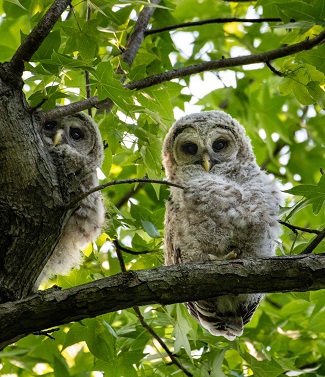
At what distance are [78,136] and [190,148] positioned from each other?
23.2 inches

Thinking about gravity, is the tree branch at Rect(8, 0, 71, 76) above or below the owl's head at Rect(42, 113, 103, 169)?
below

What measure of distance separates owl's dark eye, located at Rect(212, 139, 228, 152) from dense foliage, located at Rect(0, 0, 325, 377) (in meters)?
0.26

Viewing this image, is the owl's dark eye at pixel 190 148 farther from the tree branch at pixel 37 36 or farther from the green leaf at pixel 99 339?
the tree branch at pixel 37 36

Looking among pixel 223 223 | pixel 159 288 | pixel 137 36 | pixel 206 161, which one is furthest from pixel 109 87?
pixel 137 36

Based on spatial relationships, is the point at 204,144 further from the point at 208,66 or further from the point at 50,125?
the point at 50,125

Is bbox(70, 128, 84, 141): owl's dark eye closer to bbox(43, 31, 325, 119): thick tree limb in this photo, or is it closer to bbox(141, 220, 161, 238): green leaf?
bbox(43, 31, 325, 119): thick tree limb

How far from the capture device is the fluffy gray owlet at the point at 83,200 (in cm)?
296

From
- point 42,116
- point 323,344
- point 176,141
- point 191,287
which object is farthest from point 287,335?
point 42,116

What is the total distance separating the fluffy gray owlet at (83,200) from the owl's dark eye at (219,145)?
0.65 metres

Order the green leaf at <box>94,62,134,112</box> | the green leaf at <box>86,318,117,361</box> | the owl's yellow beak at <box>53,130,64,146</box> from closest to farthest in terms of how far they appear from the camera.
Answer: the green leaf at <box>94,62,134,112</box>
the green leaf at <box>86,318,117,361</box>
the owl's yellow beak at <box>53,130,64,146</box>

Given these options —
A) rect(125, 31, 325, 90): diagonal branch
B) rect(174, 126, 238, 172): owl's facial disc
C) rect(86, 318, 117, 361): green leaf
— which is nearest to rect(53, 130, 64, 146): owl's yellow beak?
rect(125, 31, 325, 90): diagonal branch

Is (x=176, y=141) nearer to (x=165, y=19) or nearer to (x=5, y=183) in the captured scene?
(x=165, y=19)

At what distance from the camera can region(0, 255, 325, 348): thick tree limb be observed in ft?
6.73

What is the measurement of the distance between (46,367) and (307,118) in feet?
9.02
